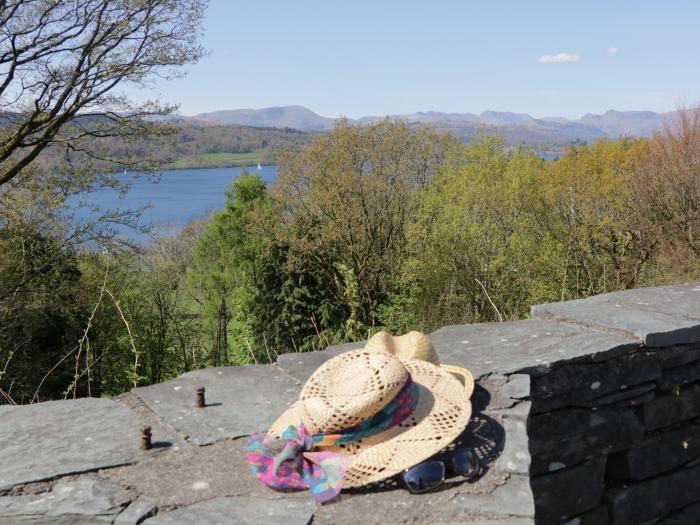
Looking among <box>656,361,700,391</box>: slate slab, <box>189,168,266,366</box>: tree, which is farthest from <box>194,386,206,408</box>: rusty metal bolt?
<box>189,168,266,366</box>: tree

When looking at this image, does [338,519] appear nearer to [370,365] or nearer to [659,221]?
[370,365]

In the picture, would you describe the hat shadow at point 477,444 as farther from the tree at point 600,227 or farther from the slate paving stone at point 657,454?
the tree at point 600,227

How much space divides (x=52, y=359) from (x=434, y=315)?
1113 cm

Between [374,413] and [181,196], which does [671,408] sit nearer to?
[374,413]

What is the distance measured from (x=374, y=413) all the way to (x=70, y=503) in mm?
1054

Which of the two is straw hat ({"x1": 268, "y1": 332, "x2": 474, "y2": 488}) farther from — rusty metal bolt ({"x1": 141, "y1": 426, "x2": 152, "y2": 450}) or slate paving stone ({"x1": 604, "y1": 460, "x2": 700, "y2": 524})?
slate paving stone ({"x1": 604, "y1": 460, "x2": 700, "y2": 524})

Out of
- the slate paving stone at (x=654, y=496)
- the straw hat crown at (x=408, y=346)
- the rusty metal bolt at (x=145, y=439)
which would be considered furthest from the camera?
the slate paving stone at (x=654, y=496)

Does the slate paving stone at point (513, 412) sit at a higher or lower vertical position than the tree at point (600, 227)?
higher

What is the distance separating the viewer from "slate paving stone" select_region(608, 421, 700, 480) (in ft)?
11.8

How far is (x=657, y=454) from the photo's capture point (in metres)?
3.71

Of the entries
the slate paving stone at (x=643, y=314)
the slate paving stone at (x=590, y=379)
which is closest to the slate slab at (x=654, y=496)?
the slate paving stone at (x=590, y=379)

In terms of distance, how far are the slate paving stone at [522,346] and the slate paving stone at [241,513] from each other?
4.25 feet

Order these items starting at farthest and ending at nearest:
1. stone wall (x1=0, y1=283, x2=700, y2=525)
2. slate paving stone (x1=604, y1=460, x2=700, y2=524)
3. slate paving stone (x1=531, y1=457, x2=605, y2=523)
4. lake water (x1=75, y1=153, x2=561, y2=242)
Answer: lake water (x1=75, y1=153, x2=561, y2=242)
slate paving stone (x1=604, y1=460, x2=700, y2=524)
slate paving stone (x1=531, y1=457, x2=605, y2=523)
stone wall (x1=0, y1=283, x2=700, y2=525)

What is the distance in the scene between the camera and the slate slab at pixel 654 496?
3.52 m
